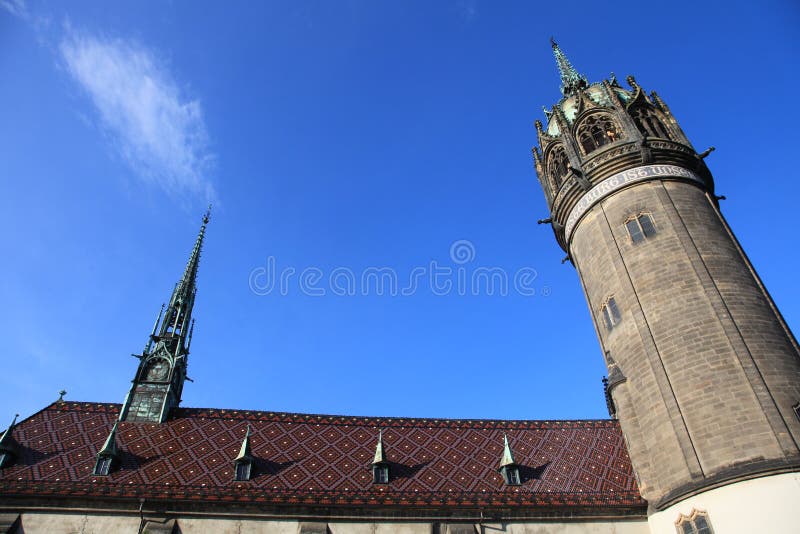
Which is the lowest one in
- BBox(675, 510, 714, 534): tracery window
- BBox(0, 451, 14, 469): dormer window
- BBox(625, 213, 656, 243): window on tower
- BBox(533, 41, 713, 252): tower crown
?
BBox(675, 510, 714, 534): tracery window

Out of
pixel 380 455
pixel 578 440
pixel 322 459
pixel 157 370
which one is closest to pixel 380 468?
pixel 380 455

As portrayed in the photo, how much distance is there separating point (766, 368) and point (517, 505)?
8.33 m

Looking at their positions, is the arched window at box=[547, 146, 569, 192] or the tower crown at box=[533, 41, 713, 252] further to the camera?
the arched window at box=[547, 146, 569, 192]

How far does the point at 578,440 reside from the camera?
22.3 meters

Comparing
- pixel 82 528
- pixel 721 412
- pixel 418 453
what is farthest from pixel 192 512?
pixel 721 412

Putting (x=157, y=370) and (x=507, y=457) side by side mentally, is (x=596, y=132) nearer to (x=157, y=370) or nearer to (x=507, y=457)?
(x=507, y=457)

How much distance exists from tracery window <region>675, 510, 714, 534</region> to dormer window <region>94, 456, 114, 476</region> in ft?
56.2

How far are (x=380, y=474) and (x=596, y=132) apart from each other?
56.8 feet

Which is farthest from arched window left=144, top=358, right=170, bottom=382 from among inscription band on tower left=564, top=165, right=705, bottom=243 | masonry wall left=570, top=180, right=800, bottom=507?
inscription band on tower left=564, top=165, right=705, bottom=243

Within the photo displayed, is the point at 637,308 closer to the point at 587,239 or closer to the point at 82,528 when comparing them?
the point at 587,239

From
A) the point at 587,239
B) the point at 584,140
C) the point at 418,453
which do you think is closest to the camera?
the point at 418,453

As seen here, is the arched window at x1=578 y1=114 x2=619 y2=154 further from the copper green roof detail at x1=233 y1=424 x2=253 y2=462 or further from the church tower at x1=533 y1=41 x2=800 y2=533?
the copper green roof detail at x1=233 y1=424 x2=253 y2=462

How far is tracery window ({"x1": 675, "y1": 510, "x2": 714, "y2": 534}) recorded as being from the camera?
50.1 feet

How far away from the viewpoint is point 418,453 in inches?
846
